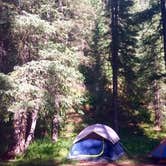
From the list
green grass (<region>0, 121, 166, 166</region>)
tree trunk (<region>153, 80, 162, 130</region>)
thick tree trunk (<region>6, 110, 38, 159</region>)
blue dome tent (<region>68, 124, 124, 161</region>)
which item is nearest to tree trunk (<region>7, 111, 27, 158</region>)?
thick tree trunk (<region>6, 110, 38, 159</region>)

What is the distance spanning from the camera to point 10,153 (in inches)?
901

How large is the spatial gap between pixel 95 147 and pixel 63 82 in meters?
4.54

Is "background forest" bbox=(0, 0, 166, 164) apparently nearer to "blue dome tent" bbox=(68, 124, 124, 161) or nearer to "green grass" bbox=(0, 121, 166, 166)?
"green grass" bbox=(0, 121, 166, 166)

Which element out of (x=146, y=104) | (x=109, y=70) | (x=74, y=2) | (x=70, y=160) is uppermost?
(x=74, y=2)

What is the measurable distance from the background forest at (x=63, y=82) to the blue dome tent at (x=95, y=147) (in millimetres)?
1086

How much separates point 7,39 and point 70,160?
7951 millimetres

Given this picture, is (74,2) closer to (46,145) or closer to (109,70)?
(109,70)

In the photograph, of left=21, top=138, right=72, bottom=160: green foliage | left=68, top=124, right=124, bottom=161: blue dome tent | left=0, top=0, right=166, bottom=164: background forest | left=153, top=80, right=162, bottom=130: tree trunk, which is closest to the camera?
left=0, top=0, right=166, bottom=164: background forest

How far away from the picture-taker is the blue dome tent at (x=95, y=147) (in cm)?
2117

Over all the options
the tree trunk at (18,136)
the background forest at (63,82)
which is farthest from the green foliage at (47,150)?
the tree trunk at (18,136)

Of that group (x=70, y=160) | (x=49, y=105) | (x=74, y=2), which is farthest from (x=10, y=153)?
(x=74, y=2)

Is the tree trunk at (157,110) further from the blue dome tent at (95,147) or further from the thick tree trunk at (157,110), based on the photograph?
the blue dome tent at (95,147)

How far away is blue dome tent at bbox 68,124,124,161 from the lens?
2117 centimetres

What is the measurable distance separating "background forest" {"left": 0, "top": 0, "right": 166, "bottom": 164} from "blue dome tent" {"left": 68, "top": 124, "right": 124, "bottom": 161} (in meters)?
1.09
